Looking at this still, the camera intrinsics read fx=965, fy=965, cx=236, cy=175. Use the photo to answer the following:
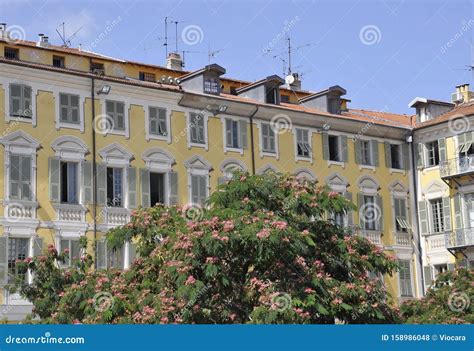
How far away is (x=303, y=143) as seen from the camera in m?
41.6

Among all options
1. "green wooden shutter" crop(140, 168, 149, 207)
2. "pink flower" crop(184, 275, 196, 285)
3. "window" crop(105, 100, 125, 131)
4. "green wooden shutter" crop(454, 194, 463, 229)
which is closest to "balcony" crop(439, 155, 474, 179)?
"green wooden shutter" crop(454, 194, 463, 229)

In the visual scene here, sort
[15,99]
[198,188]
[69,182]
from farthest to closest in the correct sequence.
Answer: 1. [198,188]
2. [69,182]
3. [15,99]

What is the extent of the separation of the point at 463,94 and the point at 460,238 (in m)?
9.19

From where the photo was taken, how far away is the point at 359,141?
143ft

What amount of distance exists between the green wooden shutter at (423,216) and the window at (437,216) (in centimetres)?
27

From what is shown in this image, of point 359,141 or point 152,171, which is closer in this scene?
point 152,171

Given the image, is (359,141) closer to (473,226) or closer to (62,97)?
(473,226)

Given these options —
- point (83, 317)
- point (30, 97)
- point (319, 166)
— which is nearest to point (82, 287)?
point (83, 317)

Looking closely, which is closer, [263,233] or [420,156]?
[263,233]

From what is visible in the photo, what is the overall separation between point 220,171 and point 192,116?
8.10 ft

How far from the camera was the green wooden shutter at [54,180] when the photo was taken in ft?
111

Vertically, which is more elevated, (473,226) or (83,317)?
(473,226)

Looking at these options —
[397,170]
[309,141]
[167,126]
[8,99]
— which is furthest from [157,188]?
[397,170]

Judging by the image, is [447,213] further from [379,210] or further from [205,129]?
[205,129]
